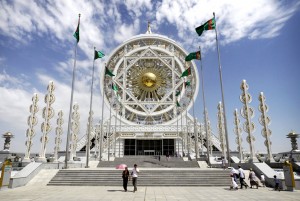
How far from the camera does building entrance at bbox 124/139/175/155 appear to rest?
5162 centimetres

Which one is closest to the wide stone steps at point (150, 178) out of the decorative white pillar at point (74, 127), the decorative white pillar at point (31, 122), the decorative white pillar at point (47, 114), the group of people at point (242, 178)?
the group of people at point (242, 178)

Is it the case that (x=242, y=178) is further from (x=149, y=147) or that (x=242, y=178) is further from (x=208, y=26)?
(x=149, y=147)

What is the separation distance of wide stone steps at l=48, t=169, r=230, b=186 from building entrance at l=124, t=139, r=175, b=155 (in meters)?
35.6

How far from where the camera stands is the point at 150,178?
15.4 metres

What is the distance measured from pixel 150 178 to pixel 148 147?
→ 38.2 m

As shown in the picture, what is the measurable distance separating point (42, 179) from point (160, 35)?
54.5 meters

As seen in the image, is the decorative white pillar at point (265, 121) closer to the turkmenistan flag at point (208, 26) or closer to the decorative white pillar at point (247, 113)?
the decorative white pillar at point (247, 113)

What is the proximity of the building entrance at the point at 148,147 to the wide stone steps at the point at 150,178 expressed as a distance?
117ft

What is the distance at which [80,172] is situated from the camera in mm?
16234

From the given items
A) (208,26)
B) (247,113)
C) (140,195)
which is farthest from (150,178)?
(208,26)

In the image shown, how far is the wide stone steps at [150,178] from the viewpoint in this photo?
14.6m

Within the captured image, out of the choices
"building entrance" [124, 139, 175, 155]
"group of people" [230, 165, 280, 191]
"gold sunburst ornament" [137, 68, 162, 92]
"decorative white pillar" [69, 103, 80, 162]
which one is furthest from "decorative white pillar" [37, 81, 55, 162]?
"gold sunburst ornament" [137, 68, 162, 92]

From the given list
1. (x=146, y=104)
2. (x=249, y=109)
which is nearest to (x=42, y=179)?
(x=249, y=109)

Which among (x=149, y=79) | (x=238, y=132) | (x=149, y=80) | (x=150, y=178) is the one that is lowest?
(x=150, y=178)
